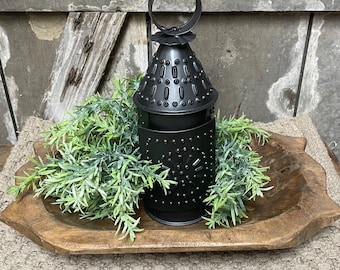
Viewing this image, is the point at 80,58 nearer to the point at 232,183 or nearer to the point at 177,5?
the point at 177,5

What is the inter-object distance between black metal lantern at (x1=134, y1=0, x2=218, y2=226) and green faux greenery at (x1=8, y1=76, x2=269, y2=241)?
0.08ft

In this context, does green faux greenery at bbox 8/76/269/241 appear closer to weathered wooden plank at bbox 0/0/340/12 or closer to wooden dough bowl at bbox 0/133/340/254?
wooden dough bowl at bbox 0/133/340/254

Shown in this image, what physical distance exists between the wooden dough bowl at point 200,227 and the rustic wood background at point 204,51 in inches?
13.5

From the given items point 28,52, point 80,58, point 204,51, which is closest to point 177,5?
point 204,51

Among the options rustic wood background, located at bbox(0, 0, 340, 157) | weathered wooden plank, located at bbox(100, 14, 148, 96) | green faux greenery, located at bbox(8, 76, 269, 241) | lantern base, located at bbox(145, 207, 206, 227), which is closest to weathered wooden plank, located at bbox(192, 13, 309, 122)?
rustic wood background, located at bbox(0, 0, 340, 157)

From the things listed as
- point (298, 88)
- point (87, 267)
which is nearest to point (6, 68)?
point (87, 267)

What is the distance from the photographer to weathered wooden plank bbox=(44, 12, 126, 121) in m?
1.02

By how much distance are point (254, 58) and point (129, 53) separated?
0.96ft

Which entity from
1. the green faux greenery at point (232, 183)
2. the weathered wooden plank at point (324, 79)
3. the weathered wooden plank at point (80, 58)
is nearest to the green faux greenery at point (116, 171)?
the green faux greenery at point (232, 183)

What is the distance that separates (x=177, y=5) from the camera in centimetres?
99

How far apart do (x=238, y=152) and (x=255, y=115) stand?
1.25 feet

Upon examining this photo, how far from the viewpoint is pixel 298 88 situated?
1.11 meters

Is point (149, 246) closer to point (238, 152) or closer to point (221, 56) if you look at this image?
point (238, 152)

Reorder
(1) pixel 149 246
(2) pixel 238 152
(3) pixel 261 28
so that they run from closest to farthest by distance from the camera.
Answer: (1) pixel 149 246, (2) pixel 238 152, (3) pixel 261 28
